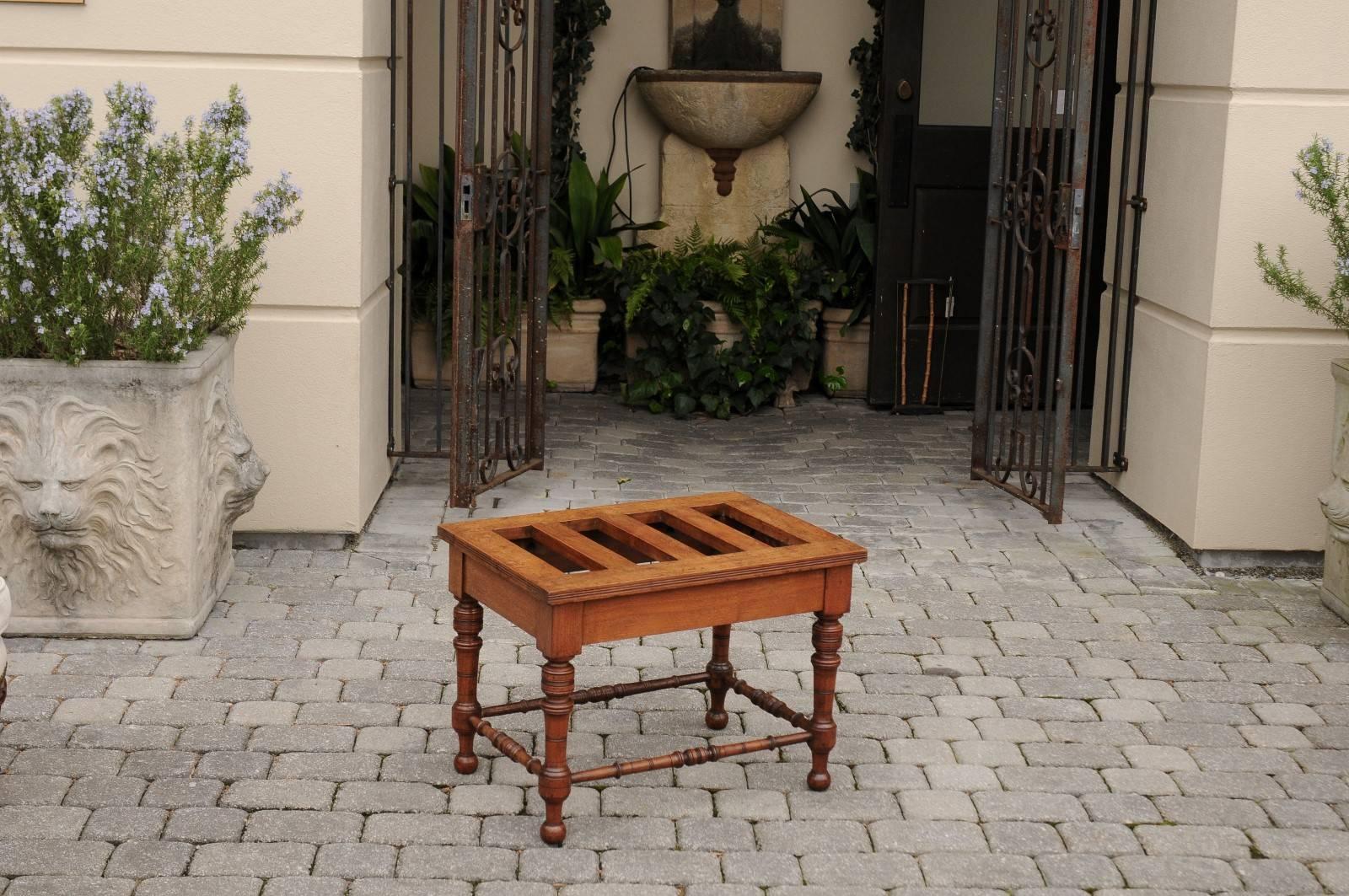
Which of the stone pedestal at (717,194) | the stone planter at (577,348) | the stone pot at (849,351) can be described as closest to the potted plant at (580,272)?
the stone planter at (577,348)

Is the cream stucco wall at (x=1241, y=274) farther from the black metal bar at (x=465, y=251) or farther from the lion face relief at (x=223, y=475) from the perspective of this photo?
the lion face relief at (x=223, y=475)

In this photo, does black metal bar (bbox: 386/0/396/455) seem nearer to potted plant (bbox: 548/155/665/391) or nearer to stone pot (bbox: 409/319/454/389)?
stone pot (bbox: 409/319/454/389)

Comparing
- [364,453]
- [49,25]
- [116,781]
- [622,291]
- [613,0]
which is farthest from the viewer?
[613,0]

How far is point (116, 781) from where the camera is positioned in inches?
149

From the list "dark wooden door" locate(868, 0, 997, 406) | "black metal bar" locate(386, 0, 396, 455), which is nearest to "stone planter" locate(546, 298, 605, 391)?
"dark wooden door" locate(868, 0, 997, 406)

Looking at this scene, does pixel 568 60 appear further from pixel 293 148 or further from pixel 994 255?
pixel 293 148

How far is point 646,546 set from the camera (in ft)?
12.5

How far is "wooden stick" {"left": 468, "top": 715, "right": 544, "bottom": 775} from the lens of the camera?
142 inches

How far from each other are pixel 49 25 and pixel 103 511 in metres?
1.73

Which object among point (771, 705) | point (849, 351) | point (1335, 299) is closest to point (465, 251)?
point (771, 705)

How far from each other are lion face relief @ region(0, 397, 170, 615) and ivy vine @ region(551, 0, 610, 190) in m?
4.34

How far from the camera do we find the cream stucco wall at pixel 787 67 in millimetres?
8734

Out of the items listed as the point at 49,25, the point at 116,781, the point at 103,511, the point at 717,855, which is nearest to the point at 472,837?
the point at 717,855

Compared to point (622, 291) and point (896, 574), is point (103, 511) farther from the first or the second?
point (622, 291)
